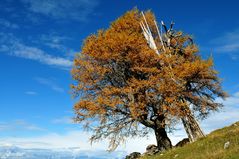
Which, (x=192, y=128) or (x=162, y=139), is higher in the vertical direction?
(x=192, y=128)

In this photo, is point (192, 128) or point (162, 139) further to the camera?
point (162, 139)

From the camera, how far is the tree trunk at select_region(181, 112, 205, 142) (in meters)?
27.1

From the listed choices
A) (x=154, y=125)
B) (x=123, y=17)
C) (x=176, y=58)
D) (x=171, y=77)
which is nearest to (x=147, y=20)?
(x=123, y=17)

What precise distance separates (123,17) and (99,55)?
7.09 m

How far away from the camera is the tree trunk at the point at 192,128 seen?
88.8 feet

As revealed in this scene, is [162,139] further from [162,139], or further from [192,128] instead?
[192,128]

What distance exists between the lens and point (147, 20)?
34.9 meters

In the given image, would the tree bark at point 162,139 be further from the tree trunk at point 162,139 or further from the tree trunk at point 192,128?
the tree trunk at point 192,128

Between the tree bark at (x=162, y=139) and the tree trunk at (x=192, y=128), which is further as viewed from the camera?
the tree bark at (x=162, y=139)

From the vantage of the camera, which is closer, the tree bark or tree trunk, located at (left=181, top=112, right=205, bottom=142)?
tree trunk, located at (left=181, top=112, right=205, bottom=142)

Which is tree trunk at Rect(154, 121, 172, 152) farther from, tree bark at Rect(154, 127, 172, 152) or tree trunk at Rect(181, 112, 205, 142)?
tree trunk at Rect(181, 112, 205, 142)

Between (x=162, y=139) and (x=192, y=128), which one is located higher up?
(x=192, y=128)

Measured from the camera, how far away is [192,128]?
90.4ft

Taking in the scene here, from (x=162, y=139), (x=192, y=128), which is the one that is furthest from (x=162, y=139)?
(x=192, y=128)
